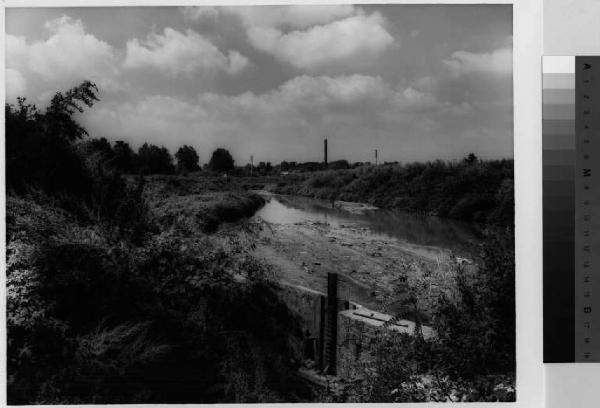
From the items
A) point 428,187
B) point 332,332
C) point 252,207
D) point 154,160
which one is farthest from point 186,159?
point 428,187

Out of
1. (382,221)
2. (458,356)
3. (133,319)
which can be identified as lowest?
(458,356)

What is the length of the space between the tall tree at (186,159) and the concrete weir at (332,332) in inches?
53.0

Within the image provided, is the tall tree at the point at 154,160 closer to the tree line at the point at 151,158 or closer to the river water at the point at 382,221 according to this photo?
the tree line at the point at 151,158

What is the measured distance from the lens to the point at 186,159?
12.1ft

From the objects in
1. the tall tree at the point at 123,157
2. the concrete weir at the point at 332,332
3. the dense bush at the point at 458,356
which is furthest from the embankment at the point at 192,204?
the dense bush at the point at 458,356

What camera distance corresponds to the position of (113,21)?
359 cm

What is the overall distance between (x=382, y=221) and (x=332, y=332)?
1.08 metres

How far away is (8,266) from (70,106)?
1468mm

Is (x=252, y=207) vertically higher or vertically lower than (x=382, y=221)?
higher

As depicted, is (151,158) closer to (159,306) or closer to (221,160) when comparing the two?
(221,160)

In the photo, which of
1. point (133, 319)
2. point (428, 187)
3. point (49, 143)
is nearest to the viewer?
point (133, 319)

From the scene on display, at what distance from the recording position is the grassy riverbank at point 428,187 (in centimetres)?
363

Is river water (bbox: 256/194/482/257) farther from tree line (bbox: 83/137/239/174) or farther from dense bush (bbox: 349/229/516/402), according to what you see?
tree line (bbox: 83/137/239/174)

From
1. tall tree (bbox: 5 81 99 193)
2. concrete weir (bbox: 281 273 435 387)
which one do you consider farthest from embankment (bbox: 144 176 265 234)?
→ concrete weir (bbox: 281 273 435 387)
